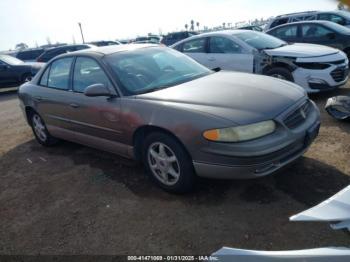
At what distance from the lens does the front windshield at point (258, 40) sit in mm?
7395

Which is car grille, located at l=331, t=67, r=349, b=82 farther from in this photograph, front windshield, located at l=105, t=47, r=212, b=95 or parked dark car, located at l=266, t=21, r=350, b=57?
front windshield, located at l=105, t=47, r=212, b=95

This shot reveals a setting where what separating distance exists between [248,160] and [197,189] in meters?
0.84

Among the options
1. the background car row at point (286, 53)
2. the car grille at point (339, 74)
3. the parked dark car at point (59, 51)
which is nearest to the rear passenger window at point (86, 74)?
the background car row at point (286, 53)

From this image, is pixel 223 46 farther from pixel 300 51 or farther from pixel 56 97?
pixel 56 97

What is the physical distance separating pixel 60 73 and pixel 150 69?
1574mm

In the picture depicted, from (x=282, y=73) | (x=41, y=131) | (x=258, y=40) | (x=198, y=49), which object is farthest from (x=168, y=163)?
(x=198, y=49)

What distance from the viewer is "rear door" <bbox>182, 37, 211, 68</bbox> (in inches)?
318

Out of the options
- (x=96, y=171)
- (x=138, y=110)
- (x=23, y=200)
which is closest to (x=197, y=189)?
(x=138, y=110)

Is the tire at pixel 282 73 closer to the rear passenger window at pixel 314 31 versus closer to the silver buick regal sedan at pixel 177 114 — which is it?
the silver buick regal sedan at pixel 177 114

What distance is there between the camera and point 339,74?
668cm

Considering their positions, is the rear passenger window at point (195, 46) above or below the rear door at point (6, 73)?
above

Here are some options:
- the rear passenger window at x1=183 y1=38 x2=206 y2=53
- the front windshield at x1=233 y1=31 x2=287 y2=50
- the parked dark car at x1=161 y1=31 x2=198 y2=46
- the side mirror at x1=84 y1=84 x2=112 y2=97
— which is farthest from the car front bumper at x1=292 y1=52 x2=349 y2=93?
the parked dark car at x1=161 y1=31 x2=198 y2=46

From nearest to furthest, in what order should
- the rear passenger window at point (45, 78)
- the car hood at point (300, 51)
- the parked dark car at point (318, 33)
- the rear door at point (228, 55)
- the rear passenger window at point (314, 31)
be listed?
the rear passenger window at point (45, 78) → the car hood at point (300, 51) → the rear door at point (228, 55) → the parked dark car at point (318, 33) → the rear passenger window at point (314, 31)

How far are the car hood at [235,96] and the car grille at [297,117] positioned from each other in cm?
10
